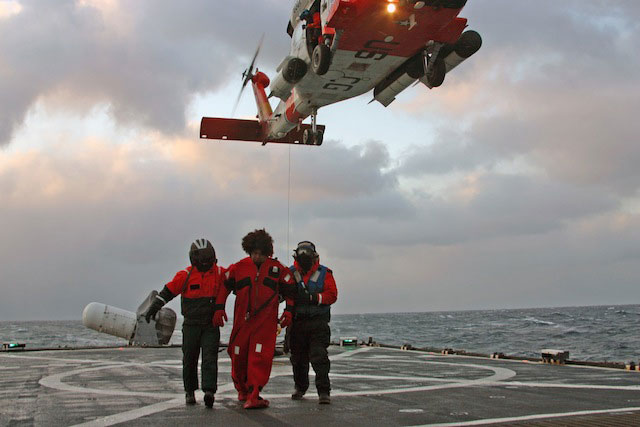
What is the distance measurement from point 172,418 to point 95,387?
10.7ft

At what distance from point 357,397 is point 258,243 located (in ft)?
7.96

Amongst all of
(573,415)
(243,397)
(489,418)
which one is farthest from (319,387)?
(573,415)

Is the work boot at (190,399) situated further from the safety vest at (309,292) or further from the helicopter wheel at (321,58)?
the helicopter wheel at (321,58)

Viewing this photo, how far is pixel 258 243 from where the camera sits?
23.7 ft

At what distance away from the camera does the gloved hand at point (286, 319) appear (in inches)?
287

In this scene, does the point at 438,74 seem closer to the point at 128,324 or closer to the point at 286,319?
the point at 286,319

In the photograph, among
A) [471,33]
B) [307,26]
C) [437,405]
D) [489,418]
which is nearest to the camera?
[489,418]

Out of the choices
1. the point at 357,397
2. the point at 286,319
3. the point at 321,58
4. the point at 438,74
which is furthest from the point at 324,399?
the point at 438,74

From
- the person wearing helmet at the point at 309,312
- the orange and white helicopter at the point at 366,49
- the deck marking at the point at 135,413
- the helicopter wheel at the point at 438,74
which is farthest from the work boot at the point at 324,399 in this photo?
the helicopter wheel at the point at 438,74

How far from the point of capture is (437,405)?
22.8 ft

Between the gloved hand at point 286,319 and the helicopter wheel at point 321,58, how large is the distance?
9261 millimetres

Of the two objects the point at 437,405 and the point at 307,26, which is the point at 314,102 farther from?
the point at 437,405

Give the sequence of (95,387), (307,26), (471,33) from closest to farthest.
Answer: (95,387)
(471,33)
(307,26)

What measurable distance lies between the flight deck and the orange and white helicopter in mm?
7784
